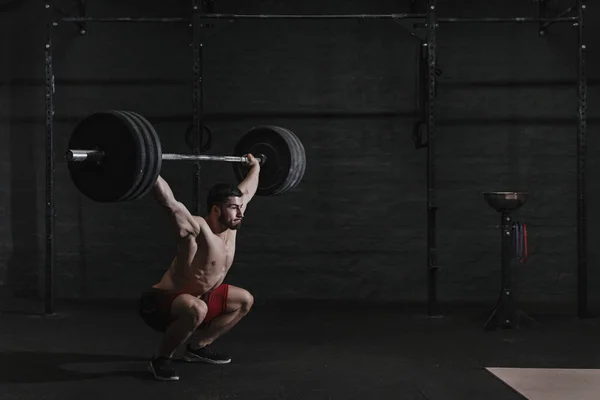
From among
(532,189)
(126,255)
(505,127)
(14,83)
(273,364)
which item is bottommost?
(273,364)

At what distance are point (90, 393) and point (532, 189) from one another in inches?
151

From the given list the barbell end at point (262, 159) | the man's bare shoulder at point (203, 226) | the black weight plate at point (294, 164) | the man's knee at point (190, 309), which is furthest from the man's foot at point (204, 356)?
the barbell end at point (262, 159)

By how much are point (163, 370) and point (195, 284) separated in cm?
43

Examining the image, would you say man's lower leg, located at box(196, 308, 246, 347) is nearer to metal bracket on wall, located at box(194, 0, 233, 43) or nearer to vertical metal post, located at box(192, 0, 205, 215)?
vertical metal post, located at box(192, 0, 205, 215)

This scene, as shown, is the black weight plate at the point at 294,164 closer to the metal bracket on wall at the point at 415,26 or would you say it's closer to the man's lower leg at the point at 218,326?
the man's lower leg at the point at 218,326

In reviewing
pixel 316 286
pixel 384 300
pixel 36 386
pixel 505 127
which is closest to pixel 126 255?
pixel 316 286

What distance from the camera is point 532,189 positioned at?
19.0 feet

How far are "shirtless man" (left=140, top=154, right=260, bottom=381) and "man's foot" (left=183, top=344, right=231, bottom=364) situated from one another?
0.01m

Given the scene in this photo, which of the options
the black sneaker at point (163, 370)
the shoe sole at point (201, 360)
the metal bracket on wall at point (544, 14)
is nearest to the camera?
the black sneaker at point (163, 370)

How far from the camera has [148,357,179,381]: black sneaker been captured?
11.5ft

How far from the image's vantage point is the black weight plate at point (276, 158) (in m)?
4.09

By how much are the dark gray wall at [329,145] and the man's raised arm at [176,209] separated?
2317 mm

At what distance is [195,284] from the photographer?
3629mm

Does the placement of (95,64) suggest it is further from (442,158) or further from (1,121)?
(442,158)
